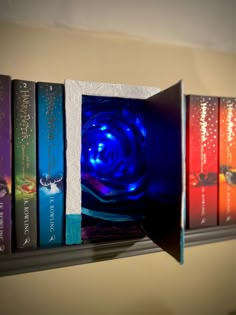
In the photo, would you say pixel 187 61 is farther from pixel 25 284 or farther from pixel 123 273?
pixel 25 284

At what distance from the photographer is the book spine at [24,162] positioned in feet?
1.39

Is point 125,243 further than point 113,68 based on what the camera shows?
No

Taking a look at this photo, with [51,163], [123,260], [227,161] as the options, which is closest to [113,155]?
[51,163]

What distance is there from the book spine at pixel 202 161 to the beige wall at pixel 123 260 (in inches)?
10.6

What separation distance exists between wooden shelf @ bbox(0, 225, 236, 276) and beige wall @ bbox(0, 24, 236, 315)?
0.84 ft

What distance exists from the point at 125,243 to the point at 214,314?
58 cm

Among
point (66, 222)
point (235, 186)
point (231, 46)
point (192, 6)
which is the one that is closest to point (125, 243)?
point (66, 222)

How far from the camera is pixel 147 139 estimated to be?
1.78ft

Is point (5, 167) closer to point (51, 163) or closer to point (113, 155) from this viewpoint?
point (51, 163)

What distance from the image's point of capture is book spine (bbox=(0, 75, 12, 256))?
0.41 meters

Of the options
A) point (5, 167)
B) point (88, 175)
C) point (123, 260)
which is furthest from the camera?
point (123, 260)

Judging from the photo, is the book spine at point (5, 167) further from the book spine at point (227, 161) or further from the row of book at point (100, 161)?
the book spine at point (227, 161)

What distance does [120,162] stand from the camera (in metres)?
0.53

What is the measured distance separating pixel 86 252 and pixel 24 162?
0.20 meters
